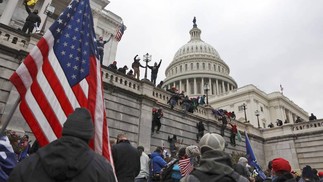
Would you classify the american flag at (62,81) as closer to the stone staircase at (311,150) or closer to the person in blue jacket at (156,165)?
the person in blue jacket at (156,165)

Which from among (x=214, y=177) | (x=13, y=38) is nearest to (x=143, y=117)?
(x=13, y=38)

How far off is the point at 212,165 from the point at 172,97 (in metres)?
15.9

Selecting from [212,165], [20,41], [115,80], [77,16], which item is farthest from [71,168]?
[115,80]

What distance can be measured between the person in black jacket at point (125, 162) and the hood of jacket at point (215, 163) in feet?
9.54

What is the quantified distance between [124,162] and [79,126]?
3361 mm

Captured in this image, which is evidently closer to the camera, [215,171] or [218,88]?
[215,171]

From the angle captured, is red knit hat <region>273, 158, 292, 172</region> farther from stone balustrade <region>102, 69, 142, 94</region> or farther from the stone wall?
stone balustrade <region>102, 69, 142, 94</region>

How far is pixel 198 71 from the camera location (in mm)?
84062

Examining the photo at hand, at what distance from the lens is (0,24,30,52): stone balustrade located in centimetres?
1215

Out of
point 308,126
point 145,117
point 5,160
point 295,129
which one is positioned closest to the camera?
point 5,160

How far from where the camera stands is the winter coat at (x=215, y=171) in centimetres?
280

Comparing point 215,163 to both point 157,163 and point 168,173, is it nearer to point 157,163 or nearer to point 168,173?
point 168,173

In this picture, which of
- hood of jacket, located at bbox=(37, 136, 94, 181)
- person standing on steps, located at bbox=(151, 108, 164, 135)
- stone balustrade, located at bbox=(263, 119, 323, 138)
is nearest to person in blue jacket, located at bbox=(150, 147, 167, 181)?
hood of jacket, located at bbox=(37, 136, 94, 181)

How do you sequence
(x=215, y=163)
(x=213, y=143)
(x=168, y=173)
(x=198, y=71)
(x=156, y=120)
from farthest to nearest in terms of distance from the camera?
(x=198, y=71), (x=156, y=120), (x=168, y=173), (x=213, y=143), (x=215, y=163)
